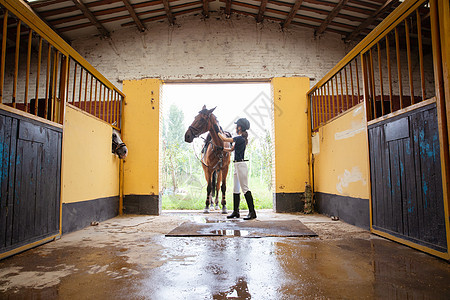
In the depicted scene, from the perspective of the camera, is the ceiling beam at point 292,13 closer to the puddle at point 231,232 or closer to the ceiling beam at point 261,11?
the ceiling beam at point 261,11

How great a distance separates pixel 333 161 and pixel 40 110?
13.5ft

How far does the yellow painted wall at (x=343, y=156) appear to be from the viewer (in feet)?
11.3

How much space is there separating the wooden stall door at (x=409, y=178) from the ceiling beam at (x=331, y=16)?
2.97 metres

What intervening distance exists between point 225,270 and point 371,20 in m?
5.43

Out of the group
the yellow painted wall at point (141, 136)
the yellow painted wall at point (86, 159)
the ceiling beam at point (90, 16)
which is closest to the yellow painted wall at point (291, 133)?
the yellow painted wall at point (141, 136)

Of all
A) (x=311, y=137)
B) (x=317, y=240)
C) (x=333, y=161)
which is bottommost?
(x=317, y=240)

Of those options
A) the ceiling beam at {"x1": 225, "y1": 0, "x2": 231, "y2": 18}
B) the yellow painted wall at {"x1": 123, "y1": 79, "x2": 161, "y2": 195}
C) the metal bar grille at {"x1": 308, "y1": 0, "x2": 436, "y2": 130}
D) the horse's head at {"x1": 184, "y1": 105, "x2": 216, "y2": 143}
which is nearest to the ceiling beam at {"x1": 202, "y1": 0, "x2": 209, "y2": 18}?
the ceiling beam at {"x1": 225, "y1": 0, "x2": 231, "y2": 18}

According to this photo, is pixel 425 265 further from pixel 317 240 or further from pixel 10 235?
pixel 10 235

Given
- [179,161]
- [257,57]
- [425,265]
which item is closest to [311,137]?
[257,57]

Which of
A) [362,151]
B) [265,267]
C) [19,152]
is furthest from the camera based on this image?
[362,151]

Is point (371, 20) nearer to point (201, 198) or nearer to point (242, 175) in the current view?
point (242, 175)

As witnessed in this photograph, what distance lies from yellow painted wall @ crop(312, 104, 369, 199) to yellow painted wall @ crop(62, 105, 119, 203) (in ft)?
11.8

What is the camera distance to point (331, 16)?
5.33 meters

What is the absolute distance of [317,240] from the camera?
110 inches
